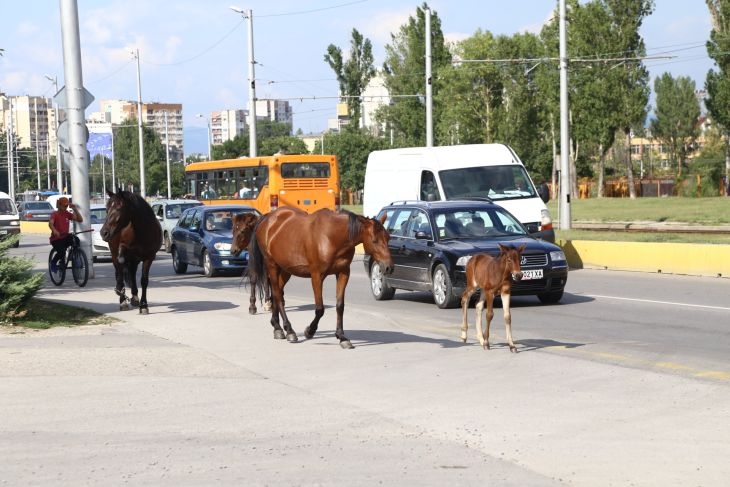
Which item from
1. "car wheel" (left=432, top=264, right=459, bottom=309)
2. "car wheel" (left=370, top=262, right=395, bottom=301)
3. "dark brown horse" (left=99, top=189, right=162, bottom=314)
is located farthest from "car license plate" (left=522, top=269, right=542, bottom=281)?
"dark brown horse" (left=99, top=189, right=162, bottom=314)

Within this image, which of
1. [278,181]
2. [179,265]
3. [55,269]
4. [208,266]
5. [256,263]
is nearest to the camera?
[256,263]

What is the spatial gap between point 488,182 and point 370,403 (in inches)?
722

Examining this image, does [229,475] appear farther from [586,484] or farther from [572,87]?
[572,87]

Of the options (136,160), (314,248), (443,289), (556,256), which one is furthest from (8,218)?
(136,160)

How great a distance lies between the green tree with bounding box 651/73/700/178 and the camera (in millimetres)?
140750

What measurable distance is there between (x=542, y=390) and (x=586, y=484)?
337cm

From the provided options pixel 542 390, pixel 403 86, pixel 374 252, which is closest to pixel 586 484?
pixel 542 390

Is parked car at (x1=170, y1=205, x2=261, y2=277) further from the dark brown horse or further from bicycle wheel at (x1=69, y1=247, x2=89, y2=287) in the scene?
the dark brown horse

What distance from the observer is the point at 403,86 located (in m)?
99.2

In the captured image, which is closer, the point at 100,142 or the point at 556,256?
the point at 556,256

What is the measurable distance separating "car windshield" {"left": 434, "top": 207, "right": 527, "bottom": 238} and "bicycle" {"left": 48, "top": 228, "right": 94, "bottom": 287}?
7.78m

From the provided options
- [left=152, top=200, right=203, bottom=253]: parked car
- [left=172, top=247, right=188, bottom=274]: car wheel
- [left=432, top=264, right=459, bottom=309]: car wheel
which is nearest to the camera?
[left=432, top=264, right=459, bottom=309]: car wheel

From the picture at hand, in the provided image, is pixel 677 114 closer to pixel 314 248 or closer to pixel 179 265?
pixel 179 265

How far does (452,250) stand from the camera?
60.2 feet
